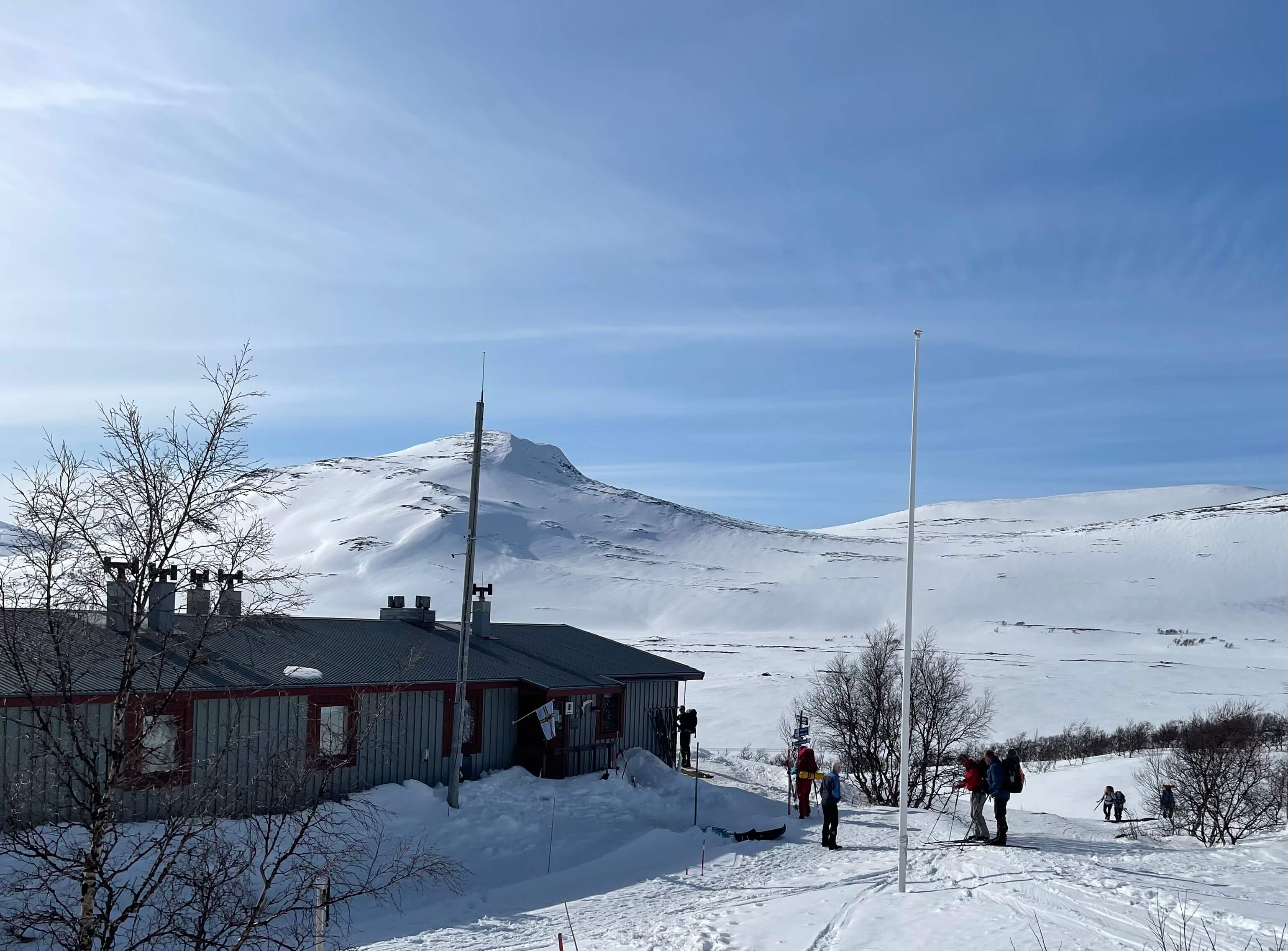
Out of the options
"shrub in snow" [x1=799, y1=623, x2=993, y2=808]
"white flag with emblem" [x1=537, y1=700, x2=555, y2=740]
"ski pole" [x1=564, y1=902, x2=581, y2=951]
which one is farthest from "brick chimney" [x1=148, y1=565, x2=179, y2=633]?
"shrub in snow" [x1=799, y1=623, x2=993, y2=808]

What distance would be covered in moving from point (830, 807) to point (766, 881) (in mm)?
3262

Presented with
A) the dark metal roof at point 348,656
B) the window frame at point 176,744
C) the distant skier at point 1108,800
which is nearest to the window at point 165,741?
the window frame at point 176,744

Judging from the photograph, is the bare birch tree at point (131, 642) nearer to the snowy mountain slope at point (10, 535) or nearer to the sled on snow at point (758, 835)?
the snowy mountain slope at point (10, 535)

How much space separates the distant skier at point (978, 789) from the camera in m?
18.6

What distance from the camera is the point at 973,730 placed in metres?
45.8

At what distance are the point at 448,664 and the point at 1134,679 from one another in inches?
2205

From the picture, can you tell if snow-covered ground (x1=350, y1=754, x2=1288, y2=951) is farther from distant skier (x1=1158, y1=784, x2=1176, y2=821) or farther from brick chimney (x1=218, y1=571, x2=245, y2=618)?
brick chimney (x1=218, y1=571, x2=245, y2=618)

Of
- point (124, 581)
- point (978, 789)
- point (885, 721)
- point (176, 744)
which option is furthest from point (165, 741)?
point (885, 721)

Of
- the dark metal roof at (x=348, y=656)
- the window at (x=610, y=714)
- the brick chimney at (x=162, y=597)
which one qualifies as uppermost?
the brick chimney at (x=162, y=597)

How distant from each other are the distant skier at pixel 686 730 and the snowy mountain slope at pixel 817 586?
13.9 metres

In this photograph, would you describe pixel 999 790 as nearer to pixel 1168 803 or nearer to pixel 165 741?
pixel 1168 803

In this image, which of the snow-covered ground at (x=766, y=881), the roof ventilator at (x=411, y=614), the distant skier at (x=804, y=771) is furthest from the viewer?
the roof ventilator at (x=411, y=614)

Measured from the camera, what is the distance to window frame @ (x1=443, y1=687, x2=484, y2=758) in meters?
23.9

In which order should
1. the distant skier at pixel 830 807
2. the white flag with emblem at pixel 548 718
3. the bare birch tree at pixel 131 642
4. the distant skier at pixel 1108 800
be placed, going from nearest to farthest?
the bare birch tree at pixel 131 642
the distant skier at pixel 830 807
the white flag with emblem at pixel 548 718
the distant skier at pixel 1108 800
